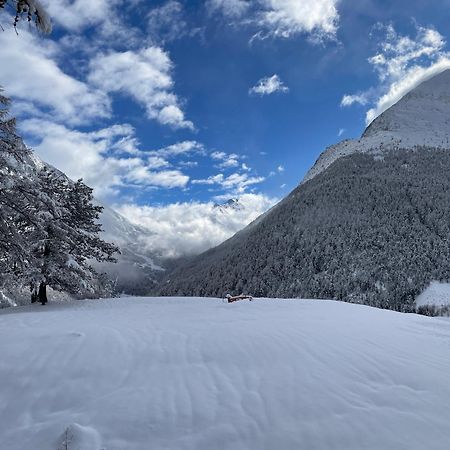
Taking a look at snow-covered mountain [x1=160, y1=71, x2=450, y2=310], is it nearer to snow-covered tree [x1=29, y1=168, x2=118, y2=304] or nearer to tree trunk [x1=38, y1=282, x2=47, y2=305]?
snow-covered tree [x1=29, y1=168, x2=118, y2=304]

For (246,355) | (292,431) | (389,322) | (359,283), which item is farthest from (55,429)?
(359,283)

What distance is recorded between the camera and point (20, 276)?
762 inches

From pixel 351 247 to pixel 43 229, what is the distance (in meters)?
148

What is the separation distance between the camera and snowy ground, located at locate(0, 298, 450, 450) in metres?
4.84

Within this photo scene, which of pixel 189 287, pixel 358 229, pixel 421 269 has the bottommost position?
pixel 189 287

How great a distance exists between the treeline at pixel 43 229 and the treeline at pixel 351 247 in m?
109

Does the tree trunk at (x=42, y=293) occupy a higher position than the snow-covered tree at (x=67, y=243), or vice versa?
the snow-covered tree at (x=67, y=243)

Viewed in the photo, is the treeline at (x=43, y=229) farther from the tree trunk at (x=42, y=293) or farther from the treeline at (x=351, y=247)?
the treeline at (x=351, y=247)

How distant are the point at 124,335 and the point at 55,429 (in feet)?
14.0

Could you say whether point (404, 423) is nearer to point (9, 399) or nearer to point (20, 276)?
point (9, 399)

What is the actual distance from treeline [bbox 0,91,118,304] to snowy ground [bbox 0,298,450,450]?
3419 mm

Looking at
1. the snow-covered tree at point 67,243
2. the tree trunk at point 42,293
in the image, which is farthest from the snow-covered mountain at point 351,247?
the tree trunk at point 42,293

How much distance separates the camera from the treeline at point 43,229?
10.8 metres

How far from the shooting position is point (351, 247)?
491 ft
